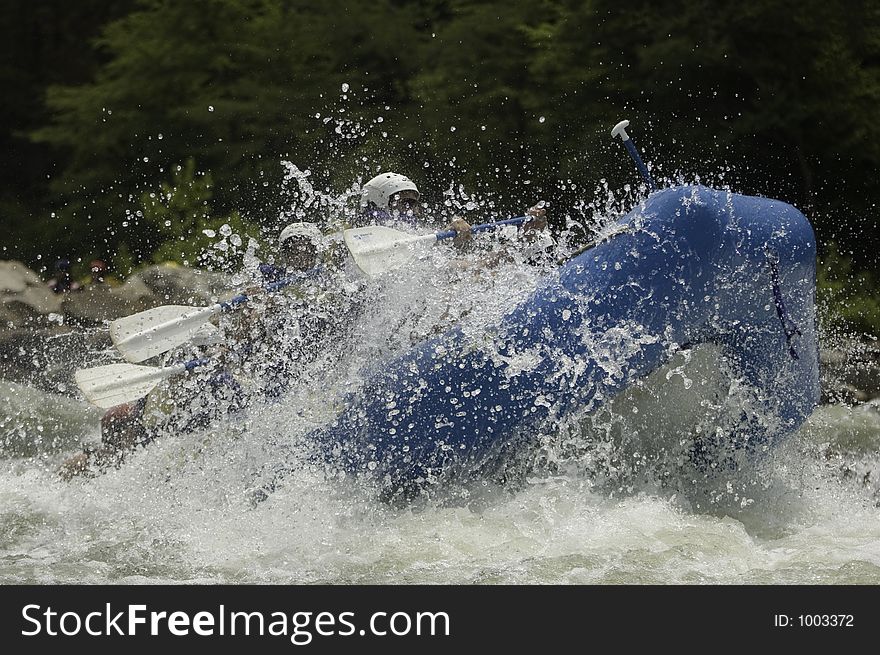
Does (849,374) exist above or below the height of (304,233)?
below

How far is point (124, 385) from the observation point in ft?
17.2

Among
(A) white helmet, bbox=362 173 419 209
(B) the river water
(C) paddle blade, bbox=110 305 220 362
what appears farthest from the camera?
(A) white helmet, bbox=362 173 419 209

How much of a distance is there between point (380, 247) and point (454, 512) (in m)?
1.04

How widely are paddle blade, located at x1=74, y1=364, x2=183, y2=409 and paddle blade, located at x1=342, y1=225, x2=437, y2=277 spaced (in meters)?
0.86

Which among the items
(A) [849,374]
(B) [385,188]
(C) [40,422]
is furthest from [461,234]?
(A) [849,374]

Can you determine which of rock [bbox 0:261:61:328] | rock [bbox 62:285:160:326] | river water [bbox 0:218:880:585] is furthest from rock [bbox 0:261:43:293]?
river water [bbox 0:218:880:585]

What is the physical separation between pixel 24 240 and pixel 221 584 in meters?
8.67

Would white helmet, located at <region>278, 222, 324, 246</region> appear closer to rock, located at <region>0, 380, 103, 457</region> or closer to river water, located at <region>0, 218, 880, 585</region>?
river water, located at <region>0, 218, 880, 585</region>

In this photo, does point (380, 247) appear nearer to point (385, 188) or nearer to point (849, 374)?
point (385, 188)

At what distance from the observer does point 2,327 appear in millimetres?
9461

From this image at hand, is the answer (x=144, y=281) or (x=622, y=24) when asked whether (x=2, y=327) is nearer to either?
(x=144, y=281)

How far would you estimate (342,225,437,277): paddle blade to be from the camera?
498 cm

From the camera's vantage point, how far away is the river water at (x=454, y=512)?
13.8ft

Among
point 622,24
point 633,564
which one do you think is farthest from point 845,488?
point 622,24
